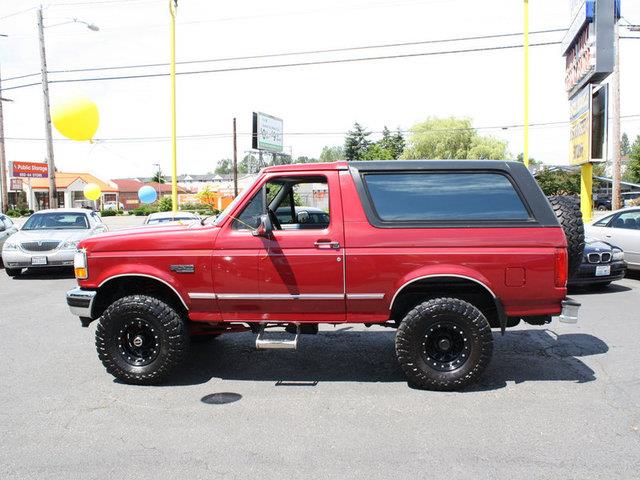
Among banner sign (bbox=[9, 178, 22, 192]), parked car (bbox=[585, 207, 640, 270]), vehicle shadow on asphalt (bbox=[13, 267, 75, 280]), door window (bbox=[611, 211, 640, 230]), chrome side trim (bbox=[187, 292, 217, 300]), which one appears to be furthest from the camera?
banner sign (bbox=[9, 178, 22, 192])

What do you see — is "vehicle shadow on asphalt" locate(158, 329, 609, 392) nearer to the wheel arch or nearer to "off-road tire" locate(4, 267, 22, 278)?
the wheel arch

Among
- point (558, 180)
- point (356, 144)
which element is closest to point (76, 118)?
point (558, 180)

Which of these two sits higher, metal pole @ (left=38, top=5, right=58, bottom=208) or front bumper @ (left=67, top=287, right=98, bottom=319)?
metal pole @ (left=38, top=5, right=58, bottom=208)

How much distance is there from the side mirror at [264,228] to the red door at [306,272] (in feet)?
0.23

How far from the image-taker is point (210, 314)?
516 centimetres

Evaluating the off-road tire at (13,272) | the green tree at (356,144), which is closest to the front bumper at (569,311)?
the off-road tire at (13,272)

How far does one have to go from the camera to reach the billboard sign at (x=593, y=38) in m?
14.8

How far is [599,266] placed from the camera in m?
9.80

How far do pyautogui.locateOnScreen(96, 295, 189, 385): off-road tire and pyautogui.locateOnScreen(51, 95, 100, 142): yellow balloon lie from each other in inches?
478

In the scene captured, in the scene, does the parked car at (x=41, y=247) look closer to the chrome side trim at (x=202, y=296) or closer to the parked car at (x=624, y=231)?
the chrome side trim at (x=202, y=296)

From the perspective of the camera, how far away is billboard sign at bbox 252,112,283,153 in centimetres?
4738

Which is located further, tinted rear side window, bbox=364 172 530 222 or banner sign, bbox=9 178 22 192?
banner sign, bbox=9 178 22 192

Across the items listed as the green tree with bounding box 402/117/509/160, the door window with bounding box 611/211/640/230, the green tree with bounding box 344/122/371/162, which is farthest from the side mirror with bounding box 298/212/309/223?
the green tree with bounding box 344/122/371/162

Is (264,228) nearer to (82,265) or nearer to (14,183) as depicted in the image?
(82,265)
